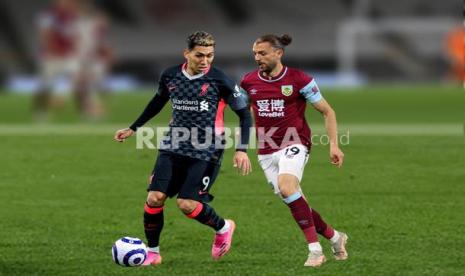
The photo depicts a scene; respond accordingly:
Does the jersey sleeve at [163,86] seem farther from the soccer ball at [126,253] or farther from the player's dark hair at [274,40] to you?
the soccer ball at [126,253]

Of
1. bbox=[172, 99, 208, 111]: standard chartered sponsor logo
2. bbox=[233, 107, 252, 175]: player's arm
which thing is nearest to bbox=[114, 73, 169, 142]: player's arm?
bbox=[172, 99, 208, 111]: standard chartered sponsor logo

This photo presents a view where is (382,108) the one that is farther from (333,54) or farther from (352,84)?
(333,54)

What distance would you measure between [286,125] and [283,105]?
0.16 meters

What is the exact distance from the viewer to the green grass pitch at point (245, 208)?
328 inches

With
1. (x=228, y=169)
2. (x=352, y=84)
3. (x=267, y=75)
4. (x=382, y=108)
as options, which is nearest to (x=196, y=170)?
(x=267, y=75)

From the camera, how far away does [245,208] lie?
1131cm

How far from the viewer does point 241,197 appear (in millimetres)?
12078

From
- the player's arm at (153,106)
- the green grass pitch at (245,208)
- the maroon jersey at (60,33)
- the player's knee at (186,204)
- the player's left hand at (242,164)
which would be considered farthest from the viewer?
the maroon jersey at (60,33)

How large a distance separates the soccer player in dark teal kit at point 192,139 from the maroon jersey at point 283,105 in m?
0.21

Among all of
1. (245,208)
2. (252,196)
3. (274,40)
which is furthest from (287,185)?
(252,196)

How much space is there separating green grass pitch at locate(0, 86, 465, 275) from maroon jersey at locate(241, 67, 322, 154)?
964mm

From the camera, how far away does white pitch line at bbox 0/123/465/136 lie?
19297 millimetres

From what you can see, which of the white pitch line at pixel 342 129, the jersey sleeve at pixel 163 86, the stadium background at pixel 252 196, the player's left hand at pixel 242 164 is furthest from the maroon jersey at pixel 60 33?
the player's left hand at pixel 242 164

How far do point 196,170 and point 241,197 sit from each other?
150 inches
